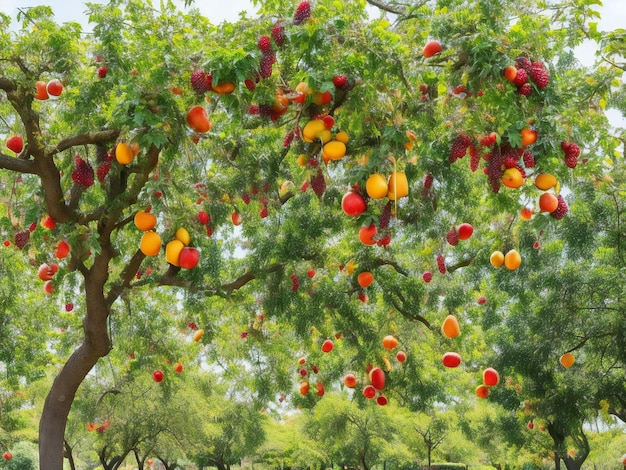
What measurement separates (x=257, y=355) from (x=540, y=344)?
535cm

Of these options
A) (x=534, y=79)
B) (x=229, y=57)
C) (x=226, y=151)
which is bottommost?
(x=534, y=79)

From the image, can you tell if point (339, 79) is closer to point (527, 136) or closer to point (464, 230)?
point (527, 136)

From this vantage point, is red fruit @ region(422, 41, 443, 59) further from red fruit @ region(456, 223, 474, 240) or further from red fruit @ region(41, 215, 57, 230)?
red fruit @ region(41, 215, 57, 230)

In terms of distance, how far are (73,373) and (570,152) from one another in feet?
24.6

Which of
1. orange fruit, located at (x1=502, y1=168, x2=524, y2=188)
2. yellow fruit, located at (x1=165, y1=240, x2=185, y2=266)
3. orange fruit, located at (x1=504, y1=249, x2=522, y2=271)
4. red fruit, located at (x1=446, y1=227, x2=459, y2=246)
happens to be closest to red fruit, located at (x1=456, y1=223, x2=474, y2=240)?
red fruit, located at (x1=446, y1=227, x2=459, y2=246)

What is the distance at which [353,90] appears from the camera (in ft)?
12.5

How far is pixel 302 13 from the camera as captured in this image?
3912mm

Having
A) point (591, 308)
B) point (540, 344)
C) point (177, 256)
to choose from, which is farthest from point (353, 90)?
point (540, 344)

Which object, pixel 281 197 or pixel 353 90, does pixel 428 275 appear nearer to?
pixel 281 197

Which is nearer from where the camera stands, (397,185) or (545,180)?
(397,185)

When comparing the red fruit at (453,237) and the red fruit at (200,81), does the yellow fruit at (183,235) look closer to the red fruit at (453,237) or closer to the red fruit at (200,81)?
the red fruit at (200,81)

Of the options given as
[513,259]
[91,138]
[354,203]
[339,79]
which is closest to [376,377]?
[513,259]

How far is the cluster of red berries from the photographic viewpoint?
3873 mm

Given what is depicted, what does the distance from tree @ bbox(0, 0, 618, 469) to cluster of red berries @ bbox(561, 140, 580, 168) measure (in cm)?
2
